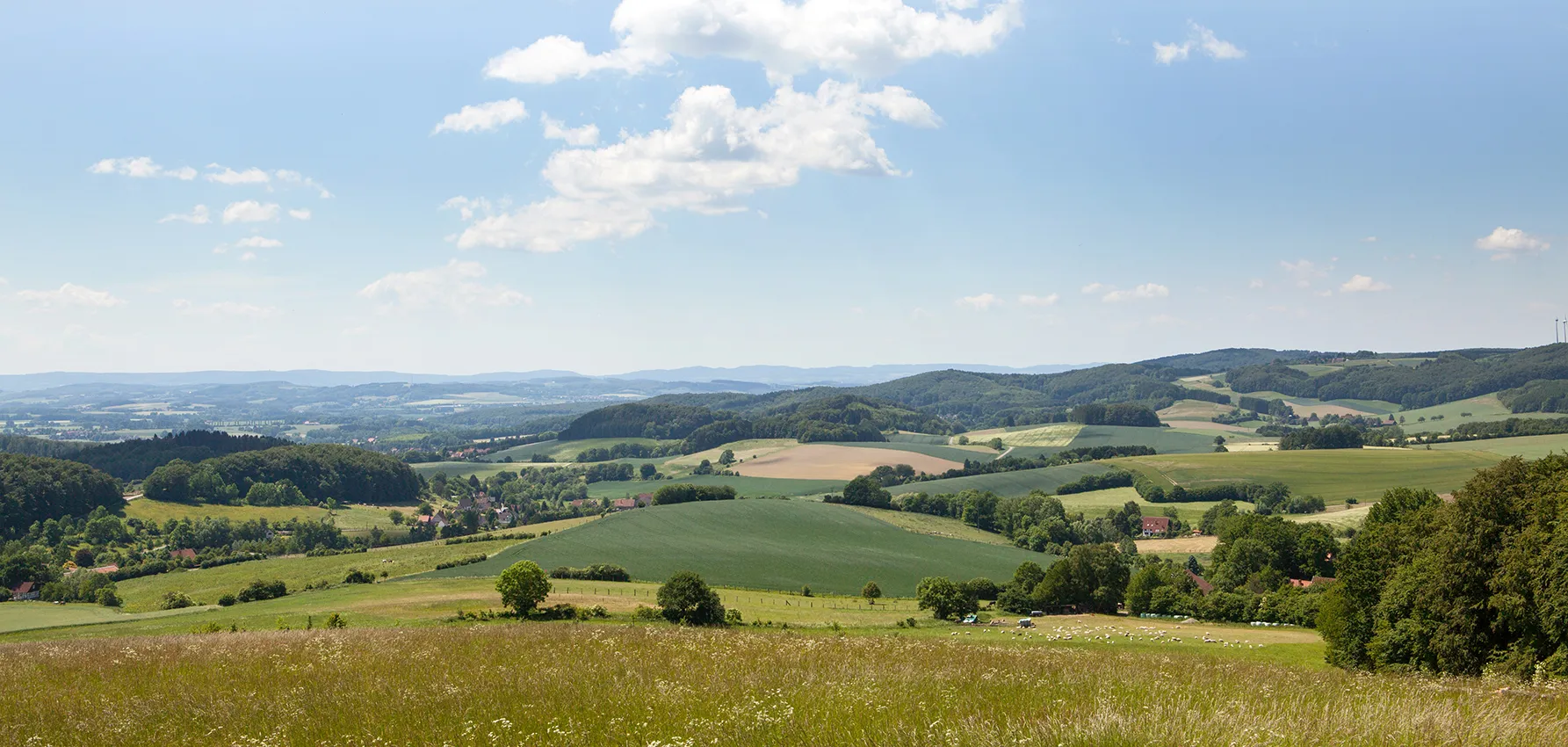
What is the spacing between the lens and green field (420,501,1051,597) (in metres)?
78.2

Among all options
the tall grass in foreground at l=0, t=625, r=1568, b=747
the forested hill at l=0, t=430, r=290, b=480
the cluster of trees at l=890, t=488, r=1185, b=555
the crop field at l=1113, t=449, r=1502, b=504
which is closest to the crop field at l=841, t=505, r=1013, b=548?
the cluster of trees at l=890, t=488, r=1185, b=555

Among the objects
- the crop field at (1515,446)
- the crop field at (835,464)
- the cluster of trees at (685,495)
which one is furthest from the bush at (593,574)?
the crop field at (1515,446)

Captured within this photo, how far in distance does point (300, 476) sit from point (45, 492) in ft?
135

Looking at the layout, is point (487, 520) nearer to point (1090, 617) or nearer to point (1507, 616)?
point (1090, 617)

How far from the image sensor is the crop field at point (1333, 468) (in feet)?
387

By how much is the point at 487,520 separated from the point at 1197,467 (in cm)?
11174

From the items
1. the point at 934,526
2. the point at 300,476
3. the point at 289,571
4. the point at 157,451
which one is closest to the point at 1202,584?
the point at 934,526

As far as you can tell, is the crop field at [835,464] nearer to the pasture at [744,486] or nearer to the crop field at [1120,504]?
the pasture at [744,486]

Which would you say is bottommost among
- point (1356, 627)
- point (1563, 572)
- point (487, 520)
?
point (487, 520)

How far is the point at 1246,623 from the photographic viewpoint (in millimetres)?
58594

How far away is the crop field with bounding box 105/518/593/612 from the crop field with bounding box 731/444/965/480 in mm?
79031

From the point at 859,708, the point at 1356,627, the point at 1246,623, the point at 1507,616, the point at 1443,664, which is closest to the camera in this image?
the point at 859,708

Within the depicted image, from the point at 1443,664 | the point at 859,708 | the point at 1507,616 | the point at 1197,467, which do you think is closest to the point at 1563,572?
the point at 1507,616

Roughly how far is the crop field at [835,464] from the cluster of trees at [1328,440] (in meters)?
60.6
